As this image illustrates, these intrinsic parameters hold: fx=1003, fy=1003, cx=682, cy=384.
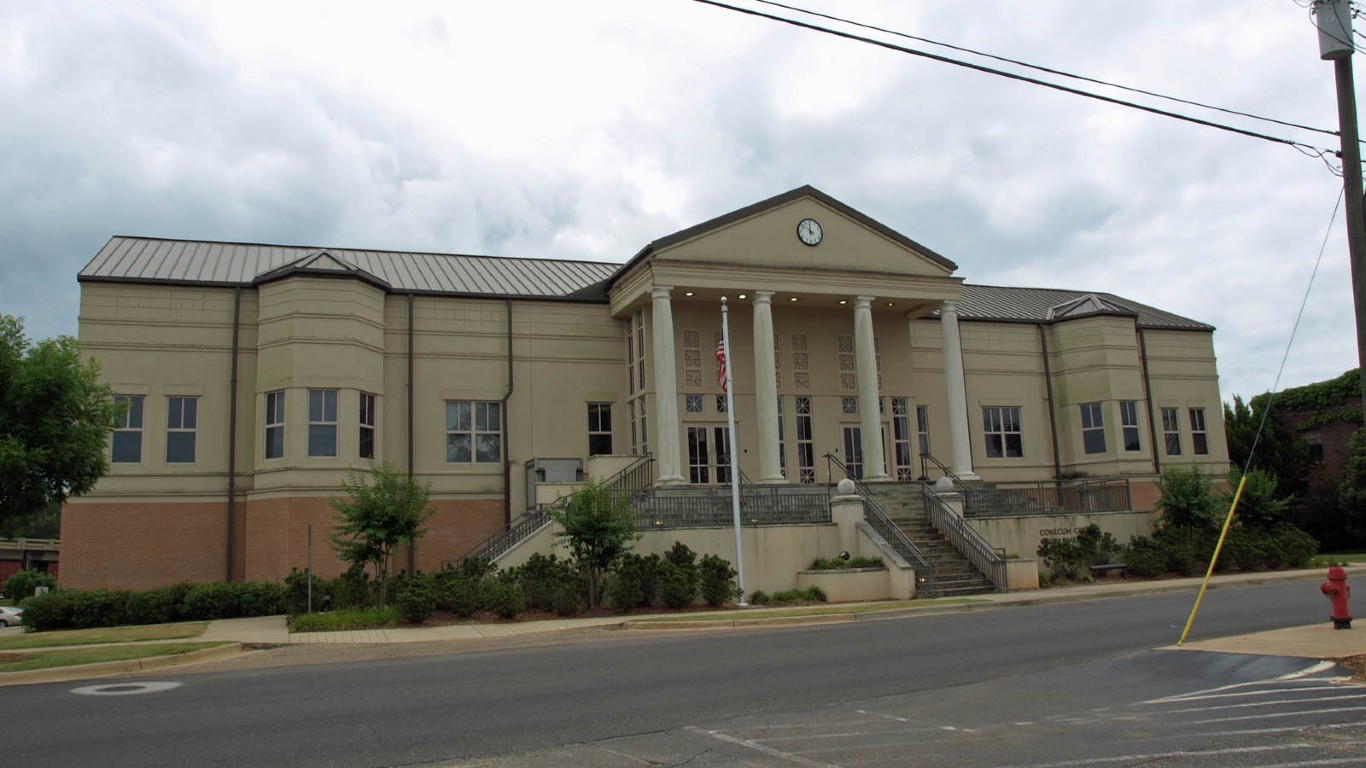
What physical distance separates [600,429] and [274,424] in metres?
9.88

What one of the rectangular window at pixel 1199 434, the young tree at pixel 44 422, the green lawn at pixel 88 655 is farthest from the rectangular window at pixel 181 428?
the rectangular window at pixel 1199 434

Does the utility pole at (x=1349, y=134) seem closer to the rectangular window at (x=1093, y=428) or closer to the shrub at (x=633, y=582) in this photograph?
the shrub at (x=633, y=582)

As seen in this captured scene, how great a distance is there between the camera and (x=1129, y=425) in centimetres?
3703

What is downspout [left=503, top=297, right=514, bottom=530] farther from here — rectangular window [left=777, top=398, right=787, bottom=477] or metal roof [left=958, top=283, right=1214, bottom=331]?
metal roof [left=958, top=283, right=1214, bottom=331]

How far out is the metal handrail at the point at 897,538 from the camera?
→ 25.0m

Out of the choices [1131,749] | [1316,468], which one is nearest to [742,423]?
[1131,749]

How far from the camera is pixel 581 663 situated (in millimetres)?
14227

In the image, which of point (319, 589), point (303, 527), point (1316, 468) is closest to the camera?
point (319, 589)

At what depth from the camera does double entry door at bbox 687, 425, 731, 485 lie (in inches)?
1251

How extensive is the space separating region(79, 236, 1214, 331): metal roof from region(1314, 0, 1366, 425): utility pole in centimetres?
2271

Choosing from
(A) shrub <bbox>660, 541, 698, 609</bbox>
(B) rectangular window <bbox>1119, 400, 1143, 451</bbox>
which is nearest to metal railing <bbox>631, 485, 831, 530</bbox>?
(A) shrub <bbox>660, 541, 698, 609</bbox>

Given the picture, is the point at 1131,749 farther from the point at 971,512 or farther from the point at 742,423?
the point at 742,423

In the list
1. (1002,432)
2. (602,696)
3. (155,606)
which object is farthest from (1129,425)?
(155,606)

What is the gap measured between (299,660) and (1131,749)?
1265 cm
